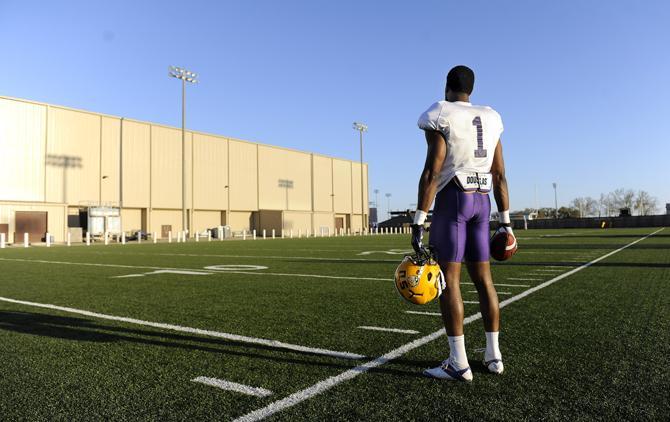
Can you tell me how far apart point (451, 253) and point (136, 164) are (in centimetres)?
4327

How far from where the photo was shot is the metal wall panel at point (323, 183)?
61734 mm

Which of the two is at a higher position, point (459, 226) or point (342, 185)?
point (342, 185)

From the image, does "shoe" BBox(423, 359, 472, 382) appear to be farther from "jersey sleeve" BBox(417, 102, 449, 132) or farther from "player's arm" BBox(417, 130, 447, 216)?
"jersey sleeve" BBox(417, 102, 449, 132)

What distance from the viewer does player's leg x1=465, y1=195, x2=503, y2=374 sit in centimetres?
303

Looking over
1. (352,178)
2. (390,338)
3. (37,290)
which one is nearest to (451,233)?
(390,338)

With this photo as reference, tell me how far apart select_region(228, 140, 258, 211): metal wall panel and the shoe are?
48704 millimetres

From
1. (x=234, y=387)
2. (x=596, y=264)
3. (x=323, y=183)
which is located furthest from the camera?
(x=323, y=183)

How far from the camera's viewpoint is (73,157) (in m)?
38.0

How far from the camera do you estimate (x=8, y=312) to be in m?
5.24

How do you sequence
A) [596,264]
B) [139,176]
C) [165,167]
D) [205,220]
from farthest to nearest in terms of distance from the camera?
[205,220] < [165,167] < [139,176] < [596,264]

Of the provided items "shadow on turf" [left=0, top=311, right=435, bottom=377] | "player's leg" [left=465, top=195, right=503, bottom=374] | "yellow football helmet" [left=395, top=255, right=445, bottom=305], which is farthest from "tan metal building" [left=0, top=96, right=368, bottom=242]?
"player's leg" [left=465, top=195, right=503, bottom=374]

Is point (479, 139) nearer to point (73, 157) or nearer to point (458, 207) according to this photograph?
point (458, 207)

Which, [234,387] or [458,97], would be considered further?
[458,97]

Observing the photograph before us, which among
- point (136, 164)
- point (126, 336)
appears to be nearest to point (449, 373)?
point (126, 336)
